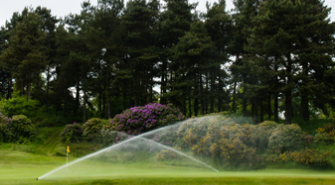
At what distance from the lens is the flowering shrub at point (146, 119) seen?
19.0 metres

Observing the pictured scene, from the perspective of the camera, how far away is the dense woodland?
77.6ft

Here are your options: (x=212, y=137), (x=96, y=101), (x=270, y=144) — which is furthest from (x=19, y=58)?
(x=270, y=144)

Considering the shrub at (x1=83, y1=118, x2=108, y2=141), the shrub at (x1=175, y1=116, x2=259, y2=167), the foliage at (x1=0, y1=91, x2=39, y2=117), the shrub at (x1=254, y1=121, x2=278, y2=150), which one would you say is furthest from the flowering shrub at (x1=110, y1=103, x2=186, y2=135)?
the foliage at (x1=0, y1=91, x2=39, y2=117)

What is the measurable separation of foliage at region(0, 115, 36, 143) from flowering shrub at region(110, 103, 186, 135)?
902cm

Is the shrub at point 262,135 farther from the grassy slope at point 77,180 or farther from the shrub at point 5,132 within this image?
the shrub at point 5,132

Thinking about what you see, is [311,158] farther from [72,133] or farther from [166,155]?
[72,133]

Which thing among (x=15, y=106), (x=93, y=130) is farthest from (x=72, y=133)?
(x=15, y=106)

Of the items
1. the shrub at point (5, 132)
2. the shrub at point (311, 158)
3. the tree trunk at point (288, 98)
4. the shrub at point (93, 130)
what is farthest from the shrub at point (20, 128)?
the tree trunk at point (288, 98)

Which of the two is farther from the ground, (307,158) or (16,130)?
(16,130)

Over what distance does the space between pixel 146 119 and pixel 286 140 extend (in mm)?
10056

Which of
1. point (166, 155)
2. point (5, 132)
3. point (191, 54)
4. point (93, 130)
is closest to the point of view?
point (166, 155)

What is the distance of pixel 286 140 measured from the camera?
47.3 ft

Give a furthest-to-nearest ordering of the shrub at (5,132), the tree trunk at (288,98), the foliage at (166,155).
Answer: the tree trunk at (288,98) → the shrub at (5,132) → the foliage at (166,155)

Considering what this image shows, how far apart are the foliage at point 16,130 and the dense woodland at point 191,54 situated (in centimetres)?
928
